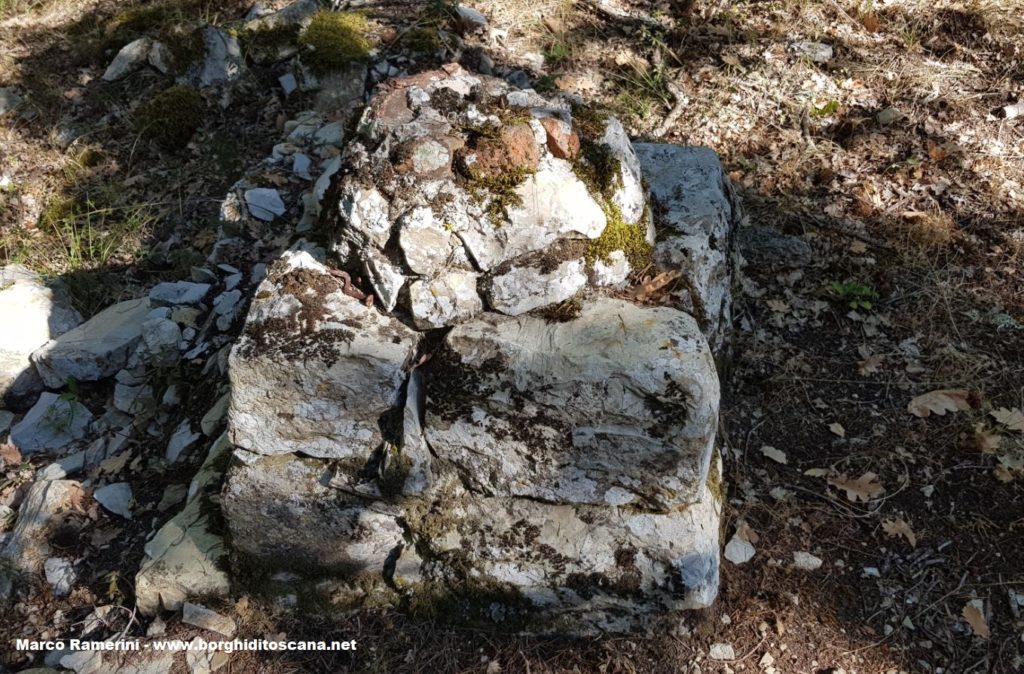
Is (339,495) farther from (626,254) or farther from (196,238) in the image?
(196,238)

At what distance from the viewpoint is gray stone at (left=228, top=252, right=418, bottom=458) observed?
116 inches

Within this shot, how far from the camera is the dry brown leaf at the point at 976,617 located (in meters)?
3.18

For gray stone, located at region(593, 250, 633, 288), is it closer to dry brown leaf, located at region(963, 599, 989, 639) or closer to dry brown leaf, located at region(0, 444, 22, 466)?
dry brown leaf, located at region(963, 599, 989, 639)

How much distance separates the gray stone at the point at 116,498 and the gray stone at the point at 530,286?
2.54m

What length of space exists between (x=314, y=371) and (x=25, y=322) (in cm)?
317

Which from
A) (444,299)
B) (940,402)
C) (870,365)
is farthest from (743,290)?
(444,299)

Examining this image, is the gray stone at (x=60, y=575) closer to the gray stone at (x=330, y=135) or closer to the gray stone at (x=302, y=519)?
the gray stone at (x=302, y=519)

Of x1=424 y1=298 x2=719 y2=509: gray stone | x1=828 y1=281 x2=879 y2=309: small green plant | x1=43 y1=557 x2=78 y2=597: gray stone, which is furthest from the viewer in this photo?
x1=828 y1=281 x2=879 y2=309: small green plant

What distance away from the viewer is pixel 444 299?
3.02 m

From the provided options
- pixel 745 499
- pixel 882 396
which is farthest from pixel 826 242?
pixel 745 499

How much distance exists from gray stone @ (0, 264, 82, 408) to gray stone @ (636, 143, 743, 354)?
4.24 meters

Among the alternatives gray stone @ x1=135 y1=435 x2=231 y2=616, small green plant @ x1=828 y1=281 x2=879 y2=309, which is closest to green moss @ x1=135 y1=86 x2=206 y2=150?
gray stone @ x1=135 y1=435 x2=231 y2=616

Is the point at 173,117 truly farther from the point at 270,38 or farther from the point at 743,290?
the point at 743,290

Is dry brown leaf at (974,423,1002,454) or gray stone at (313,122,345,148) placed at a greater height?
gray stone at (313,122,345,148)
